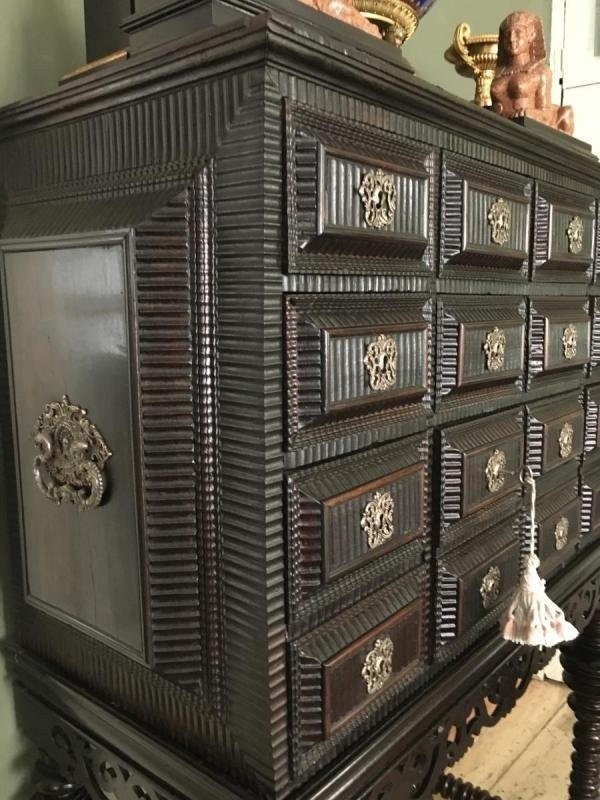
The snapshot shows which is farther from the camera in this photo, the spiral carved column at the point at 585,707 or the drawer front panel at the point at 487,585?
the spiral carved column at the point at 585,707

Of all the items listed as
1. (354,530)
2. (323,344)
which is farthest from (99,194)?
(354,530)

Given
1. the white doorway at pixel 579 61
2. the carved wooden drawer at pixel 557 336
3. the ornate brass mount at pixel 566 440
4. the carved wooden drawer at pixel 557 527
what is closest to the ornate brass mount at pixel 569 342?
the carved wooden drawer at pixel 557 336

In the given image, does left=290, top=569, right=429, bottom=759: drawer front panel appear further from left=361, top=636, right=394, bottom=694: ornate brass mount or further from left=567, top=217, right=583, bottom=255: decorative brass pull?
left=567, top=217, right=583, bottom=255: decorative brass pull

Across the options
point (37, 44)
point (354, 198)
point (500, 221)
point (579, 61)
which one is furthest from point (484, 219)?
point (579, 61)

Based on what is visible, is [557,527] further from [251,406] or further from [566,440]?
[251,406]

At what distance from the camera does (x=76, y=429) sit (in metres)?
0.74

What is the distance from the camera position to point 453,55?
129cm

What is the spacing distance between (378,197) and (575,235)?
0.59 meters

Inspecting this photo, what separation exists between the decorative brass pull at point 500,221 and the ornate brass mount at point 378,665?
50 cm

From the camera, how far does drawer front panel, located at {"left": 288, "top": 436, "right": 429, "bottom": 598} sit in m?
0.65

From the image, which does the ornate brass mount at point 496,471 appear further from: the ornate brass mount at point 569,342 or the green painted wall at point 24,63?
the green painted wall at point 24,63

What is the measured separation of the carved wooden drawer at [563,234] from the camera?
3.37ft

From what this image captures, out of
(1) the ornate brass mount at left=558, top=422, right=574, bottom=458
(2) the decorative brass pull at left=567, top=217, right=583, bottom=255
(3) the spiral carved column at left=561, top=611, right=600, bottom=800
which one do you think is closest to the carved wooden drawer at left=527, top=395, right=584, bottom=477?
(1) the ornate brass mount at left=558, top=422, right=574, bottom=458

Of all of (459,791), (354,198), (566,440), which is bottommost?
(459,791)
